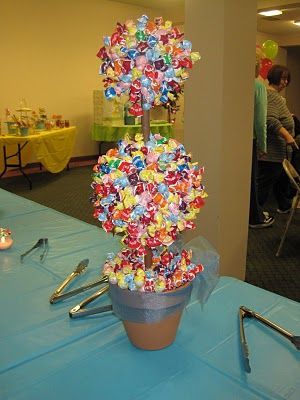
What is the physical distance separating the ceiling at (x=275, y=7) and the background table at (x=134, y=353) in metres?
5.85

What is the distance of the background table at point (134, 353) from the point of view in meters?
0.72

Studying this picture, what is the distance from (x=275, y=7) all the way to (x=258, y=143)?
164 inches

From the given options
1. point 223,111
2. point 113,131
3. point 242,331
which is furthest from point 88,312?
point 113,131

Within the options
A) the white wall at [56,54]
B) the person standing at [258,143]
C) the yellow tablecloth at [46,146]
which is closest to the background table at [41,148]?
the yellow tablecloth at [46,146]

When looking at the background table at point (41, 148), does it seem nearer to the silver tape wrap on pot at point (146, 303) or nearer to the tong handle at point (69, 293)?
the tong handle at point (69, 293)

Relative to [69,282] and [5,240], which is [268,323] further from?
[5,240]

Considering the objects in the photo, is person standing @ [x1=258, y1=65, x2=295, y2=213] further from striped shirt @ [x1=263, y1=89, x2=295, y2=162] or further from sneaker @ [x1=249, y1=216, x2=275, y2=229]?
sneaker @ [x1=249, y1=216, x2=275, y2=229]

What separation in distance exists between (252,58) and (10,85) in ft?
13.7

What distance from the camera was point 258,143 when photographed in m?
3.30

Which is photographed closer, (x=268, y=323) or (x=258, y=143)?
(x=268, y=323)

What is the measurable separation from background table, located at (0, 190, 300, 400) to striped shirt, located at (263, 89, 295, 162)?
2.67 m

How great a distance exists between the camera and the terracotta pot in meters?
0.76

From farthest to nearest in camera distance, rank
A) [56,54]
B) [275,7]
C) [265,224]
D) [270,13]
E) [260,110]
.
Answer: [270,13] < [275,7] < [56,54] < [265,224] < [260,110]

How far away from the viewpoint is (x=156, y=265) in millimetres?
803
